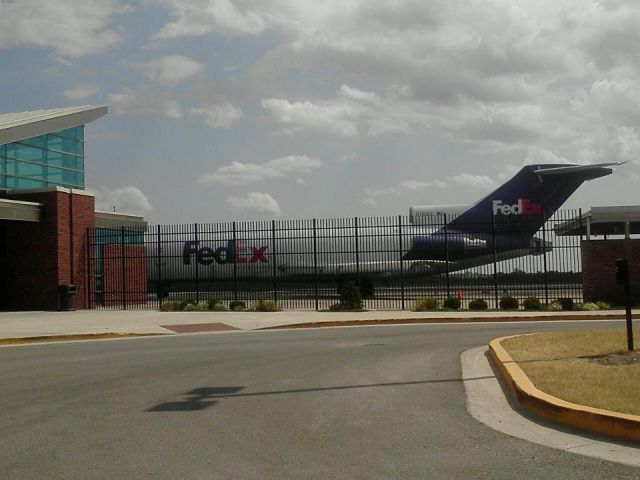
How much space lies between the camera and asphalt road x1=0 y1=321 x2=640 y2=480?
20.1 feet

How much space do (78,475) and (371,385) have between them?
4972 millimetres

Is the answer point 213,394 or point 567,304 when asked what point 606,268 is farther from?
point 213,394

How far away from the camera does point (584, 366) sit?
1018 centimetres

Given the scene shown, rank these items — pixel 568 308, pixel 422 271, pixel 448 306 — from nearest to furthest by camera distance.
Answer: pixel 568 308 → pixel 448 306 → pixel 422 271

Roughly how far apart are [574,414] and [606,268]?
21122 mm

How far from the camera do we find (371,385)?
10.3 metres

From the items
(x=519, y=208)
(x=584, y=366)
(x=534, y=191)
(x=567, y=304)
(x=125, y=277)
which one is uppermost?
(x=534, y=191)

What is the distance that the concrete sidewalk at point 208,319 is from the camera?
2168cm

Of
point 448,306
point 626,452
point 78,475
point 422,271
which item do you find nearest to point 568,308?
point 448,306

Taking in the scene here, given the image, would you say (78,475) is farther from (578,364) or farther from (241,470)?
(578,364)

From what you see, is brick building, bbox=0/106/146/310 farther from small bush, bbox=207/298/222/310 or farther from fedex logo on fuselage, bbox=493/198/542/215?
fedex logo on fuselage, bbox=493/198/542/215

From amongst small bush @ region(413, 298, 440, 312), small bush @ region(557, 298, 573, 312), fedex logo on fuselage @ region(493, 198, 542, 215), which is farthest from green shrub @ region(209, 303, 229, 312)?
fedex logo on fuselage @ region(493, 198, 542, 215)

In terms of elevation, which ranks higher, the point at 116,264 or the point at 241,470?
the point at 116,264

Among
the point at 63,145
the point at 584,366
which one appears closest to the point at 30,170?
the point at 63,145
